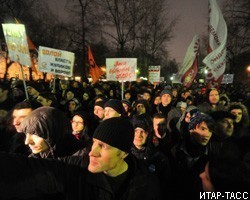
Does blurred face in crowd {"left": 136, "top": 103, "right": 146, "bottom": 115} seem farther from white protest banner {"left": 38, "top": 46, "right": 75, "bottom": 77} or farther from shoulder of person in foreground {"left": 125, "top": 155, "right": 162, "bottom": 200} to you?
shoulder of person in foreground {"left": 125, "top": 155, "right": 162, "bottom": 200}

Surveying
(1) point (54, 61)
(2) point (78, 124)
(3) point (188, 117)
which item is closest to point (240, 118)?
(3) point (188, 117)

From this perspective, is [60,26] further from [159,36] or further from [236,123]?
[236,123]

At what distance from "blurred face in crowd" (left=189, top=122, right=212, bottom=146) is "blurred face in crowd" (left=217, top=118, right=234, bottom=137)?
1.51ft

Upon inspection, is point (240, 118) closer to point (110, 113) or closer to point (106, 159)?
point (110, 113)

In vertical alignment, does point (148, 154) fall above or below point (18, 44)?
below

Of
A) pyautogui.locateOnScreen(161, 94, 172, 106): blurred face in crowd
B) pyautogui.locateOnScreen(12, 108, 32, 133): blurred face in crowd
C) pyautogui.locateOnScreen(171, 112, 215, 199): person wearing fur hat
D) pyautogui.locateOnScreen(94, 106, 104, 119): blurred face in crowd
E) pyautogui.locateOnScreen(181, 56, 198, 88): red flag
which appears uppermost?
pyautogui.locateOnScreen(181, 56, 198, 88): red flag

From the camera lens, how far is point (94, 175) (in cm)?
171

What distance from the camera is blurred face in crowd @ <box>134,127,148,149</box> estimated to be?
3104 millimetres

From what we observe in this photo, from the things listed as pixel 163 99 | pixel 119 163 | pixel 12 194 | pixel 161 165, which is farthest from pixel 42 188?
pixel 163 99

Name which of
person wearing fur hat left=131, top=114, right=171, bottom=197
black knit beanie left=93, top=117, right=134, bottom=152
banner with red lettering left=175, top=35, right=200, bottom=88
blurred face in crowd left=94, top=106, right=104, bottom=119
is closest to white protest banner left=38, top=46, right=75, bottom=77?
blurred face in crowd left=94, top=106, right=104, bottom=119

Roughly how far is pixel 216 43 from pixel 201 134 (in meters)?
3.06

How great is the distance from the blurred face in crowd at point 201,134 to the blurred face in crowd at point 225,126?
0.46m

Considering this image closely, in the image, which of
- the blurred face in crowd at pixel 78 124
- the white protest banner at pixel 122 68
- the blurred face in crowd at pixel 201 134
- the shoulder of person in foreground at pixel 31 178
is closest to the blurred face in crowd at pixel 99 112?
the blurred face in crowd at pixel 78 124

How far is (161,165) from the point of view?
288 centimetres
